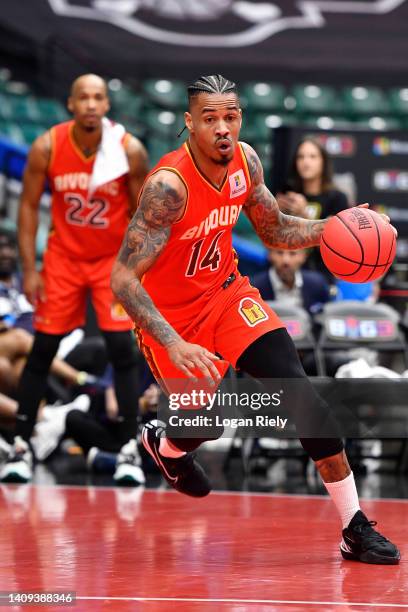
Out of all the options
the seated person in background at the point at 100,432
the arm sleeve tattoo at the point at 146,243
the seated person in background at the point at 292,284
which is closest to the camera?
the arm sleeve tattoo at the point at 146,243

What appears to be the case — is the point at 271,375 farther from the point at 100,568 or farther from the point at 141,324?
the point at 100,568

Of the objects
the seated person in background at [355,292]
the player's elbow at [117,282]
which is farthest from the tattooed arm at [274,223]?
the seated person in background at [355,292]

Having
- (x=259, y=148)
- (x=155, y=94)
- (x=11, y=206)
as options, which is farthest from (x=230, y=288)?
(x=155, y=94)

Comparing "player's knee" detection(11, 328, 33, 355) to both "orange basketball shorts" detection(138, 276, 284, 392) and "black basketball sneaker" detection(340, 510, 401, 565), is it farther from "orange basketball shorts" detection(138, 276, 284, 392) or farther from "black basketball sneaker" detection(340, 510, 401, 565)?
"black basketball sneaker" detection(340, 510, 401, 565)

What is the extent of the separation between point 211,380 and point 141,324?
43 centimetres

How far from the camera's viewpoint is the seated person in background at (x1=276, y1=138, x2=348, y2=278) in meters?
8.66

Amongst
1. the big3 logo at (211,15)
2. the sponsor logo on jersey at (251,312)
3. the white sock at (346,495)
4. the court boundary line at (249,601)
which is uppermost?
the big3 logo at (211,15)

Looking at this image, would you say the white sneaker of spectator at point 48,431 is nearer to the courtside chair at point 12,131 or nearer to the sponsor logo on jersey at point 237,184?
the sponsor logo on jersey at point 237,184

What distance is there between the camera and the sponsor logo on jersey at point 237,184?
5047mm

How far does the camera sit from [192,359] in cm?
455

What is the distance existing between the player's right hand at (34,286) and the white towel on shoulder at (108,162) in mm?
606

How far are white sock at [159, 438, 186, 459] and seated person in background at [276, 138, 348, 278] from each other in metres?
3.37

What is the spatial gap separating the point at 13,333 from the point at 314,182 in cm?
240

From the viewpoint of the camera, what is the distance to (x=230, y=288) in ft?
17.0
